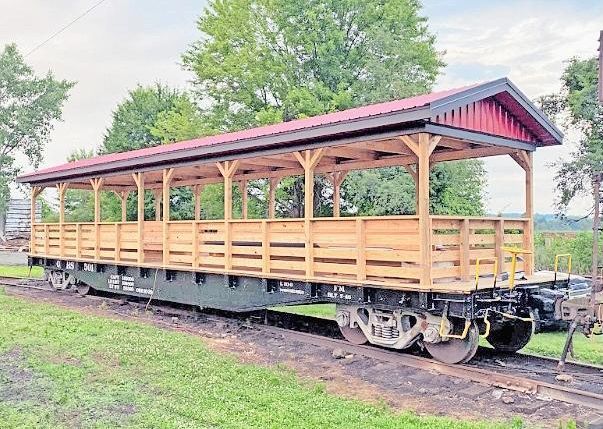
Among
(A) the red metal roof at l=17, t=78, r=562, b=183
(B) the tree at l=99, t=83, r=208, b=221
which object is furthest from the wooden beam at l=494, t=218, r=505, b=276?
(B) the tree at l=99, t=83, r=208, b=221

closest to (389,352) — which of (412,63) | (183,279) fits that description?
(183,279)

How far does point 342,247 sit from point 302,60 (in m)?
20.4

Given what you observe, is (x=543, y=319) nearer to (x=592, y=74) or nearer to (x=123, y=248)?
(x=123, y=248)

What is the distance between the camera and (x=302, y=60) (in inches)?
1102

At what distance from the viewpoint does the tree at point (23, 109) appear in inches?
1597

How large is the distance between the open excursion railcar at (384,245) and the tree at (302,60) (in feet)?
35.6

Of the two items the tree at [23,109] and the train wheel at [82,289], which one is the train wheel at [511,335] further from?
the tree at [23,109]

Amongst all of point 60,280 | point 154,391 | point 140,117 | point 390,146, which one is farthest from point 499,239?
point 140,117

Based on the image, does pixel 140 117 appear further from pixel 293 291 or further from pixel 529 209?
pixel 529 209

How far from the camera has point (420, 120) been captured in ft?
25.9

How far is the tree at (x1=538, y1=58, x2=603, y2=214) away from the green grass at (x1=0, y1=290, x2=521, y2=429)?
586 inches

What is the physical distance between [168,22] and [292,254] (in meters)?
12.4

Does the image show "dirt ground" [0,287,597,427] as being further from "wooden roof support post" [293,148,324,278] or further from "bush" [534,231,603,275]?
"bush" [534,231,603,275]

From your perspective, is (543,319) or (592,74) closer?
(543,319)
